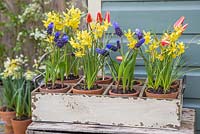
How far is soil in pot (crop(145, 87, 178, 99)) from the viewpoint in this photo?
1559 mm

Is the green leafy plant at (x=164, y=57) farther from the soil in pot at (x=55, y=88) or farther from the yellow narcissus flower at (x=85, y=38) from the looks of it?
the soil in pot at (x=55, y=88)

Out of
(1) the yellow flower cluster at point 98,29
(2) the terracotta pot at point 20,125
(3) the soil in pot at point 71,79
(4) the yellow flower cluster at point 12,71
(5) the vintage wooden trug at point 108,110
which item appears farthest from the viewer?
(4) the yellow flower cluster at point 12,71

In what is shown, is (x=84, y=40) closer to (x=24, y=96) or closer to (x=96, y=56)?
(x=96, y=56)

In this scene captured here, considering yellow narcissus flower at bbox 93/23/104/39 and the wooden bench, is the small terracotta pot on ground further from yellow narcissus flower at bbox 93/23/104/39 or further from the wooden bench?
yellow narcissus flower at bbox 93/23/104/39

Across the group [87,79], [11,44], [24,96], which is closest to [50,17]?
[87,79]

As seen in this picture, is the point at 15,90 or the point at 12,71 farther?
the point at 12,71

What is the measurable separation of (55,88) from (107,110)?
27cm

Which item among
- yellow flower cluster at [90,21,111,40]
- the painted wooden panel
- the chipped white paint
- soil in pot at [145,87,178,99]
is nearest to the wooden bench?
soil in pot at [145,87,178,99]

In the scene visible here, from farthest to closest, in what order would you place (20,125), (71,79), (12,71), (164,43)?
(12,71) < (20,125) < (71,79) < (164,43)

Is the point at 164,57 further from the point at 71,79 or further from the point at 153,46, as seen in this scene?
the point at 71,79

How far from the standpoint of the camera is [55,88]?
169 cm

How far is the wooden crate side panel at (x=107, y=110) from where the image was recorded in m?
1.53

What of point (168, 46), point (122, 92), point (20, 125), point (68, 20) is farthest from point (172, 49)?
point (20, 125)

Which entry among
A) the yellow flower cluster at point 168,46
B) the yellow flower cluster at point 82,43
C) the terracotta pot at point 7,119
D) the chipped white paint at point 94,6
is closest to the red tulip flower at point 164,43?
the yellow flower cluster at point 168,46
